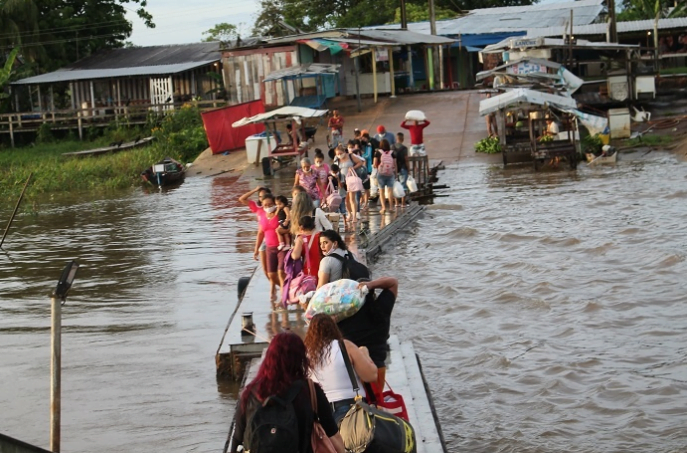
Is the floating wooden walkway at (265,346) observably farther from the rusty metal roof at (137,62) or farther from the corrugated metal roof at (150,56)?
the corrugated metal roof at (150,56)

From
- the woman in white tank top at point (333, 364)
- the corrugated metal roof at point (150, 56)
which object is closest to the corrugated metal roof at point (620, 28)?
the corrugated metal roof at point (150, 56)

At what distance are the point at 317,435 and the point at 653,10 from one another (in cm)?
4452

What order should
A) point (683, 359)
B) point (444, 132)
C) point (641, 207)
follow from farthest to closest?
point (444, 132)
point (641, 207)
point (683, 359)

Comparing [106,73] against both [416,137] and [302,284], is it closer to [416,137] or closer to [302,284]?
[416,137]

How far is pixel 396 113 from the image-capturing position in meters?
35.4

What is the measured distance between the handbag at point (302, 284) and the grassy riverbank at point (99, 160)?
2260cm

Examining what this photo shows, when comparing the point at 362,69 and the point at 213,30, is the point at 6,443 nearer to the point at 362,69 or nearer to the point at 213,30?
the point at 362,69

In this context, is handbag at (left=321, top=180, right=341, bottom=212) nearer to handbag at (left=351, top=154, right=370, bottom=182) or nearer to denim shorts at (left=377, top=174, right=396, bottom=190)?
handbag at (left=351, top=154, right=370, bottom=182)

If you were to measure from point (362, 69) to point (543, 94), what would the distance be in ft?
48.3

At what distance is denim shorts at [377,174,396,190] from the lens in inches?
774

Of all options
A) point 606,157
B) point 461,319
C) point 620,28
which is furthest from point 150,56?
point 461,319

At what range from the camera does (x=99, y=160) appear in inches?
1421

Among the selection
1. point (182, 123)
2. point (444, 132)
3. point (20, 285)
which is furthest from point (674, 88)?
point (20, 285)

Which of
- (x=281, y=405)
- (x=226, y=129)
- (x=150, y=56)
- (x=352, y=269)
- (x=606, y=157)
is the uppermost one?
(x=150, y=56)
